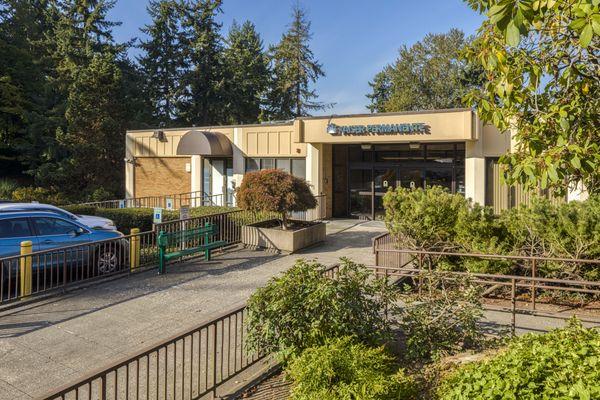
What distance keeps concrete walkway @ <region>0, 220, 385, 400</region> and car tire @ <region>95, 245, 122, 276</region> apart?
0.59m

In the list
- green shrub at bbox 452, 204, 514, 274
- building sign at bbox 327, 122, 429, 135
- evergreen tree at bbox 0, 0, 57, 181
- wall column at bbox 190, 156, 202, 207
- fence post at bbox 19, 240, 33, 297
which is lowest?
fence post at bbox 19, 240, 33, 297

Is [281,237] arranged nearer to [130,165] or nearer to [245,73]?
[130,165]

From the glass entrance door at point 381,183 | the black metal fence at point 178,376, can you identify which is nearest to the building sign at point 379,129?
the glass entrance door at point 381,183

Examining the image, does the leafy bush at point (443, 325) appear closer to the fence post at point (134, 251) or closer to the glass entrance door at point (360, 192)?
the fence post at point (134, 251)

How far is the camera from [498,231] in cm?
954

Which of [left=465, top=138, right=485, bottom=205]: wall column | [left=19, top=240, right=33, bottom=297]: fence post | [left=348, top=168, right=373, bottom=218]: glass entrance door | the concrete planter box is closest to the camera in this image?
[left=19, top=240, right=33, bottom=297]: fence post

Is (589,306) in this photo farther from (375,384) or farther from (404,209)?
(375,384)

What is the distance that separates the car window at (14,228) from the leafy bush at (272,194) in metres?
5.31

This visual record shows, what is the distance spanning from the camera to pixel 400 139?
16328mm

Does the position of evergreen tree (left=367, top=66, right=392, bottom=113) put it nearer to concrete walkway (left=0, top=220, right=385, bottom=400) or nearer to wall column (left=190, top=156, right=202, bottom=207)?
wall column (left=190, top=156, right=202, bottom=207)

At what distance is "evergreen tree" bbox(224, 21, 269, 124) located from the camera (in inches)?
1633

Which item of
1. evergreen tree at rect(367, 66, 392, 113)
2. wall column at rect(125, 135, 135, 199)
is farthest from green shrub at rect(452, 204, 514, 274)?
evergreen tree at rect(367, 66, 392, 113)

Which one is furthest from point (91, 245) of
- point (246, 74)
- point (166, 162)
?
point (246, 74)

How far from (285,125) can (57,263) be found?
1192 centimetres
